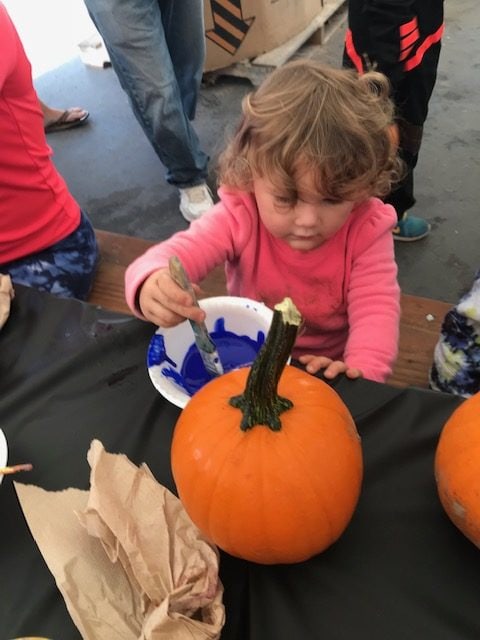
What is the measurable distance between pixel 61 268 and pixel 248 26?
5.60 feet

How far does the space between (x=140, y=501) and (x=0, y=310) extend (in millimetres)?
411

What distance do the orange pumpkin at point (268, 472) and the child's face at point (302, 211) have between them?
39cm

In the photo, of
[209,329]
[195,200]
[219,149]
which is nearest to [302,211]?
[209,329]

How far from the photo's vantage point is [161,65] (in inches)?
67.8

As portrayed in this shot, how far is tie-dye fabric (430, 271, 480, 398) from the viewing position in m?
1.04

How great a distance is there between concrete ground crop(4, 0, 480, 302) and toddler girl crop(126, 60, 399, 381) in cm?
87

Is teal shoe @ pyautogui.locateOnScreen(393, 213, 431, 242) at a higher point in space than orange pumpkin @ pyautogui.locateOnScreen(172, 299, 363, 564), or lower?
lower

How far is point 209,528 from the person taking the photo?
0.52 meters

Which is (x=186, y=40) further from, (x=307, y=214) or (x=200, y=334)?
(x=200, y=334)

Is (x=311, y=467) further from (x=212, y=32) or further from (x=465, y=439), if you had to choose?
(x=212, y=32)

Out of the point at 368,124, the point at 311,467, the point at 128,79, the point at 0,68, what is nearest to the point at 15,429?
the point at 311,467

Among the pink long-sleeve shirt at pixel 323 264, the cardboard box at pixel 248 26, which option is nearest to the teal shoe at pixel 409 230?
the pink long-sleeve shirt at pixel 323 264

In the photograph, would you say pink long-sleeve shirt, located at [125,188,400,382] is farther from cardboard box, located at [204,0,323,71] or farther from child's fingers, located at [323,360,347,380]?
cardboard box, located at [204,0,323,71]

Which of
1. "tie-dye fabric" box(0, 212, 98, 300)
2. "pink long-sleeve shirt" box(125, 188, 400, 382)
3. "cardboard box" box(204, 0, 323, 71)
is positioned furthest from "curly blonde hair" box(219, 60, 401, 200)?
"cardboard box" box(204, 0, 323, 71)
